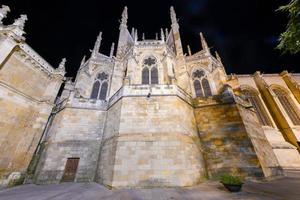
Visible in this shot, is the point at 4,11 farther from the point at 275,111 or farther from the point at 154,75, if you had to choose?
the point at 275,111

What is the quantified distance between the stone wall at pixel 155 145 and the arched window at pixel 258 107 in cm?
1273

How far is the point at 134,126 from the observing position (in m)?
8.97

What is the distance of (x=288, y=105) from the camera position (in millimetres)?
18016

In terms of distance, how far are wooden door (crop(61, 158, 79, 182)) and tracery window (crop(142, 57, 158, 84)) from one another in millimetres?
10106

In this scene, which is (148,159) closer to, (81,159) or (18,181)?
(81,159)

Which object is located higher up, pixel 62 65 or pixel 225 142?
pixel 62 65

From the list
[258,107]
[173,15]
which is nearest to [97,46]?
[173,15]

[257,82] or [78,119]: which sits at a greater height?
[257,82]

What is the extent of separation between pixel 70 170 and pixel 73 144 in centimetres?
182

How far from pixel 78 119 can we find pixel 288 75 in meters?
28.3

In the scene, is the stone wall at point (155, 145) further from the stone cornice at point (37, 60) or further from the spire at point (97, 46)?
the spire at point (97, 46)

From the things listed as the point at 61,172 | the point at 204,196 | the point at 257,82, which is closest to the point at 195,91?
the point at 257,82

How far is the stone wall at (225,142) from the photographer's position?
341 inches

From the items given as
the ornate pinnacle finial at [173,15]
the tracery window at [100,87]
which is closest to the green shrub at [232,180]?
the tracery window at [100,87]
